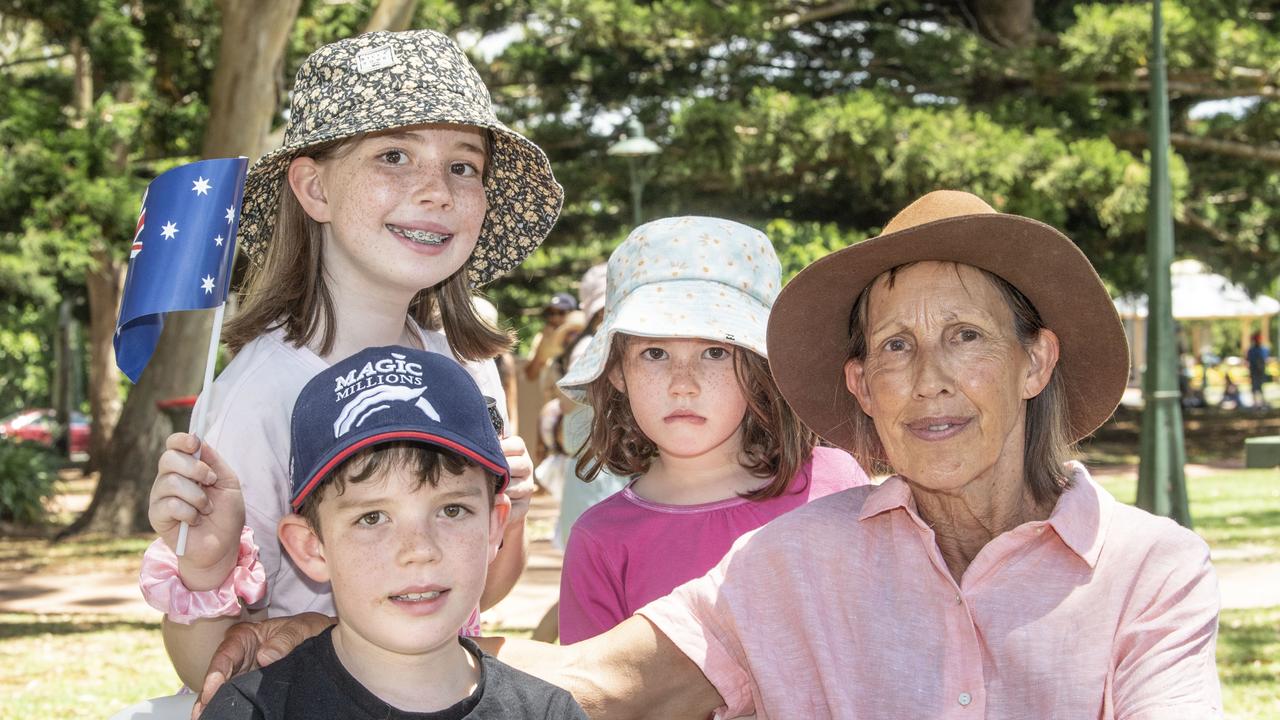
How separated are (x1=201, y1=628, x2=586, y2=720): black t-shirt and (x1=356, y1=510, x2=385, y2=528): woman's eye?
0.20m

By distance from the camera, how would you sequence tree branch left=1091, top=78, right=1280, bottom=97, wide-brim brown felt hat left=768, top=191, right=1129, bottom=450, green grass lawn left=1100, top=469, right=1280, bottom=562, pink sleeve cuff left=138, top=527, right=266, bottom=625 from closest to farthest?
1. pink sleeve cuff left=138, top=527, right=266, bottom=625
2. wide-brim brown felt hat left=768, top=191, right=1129, bottom=450
3. green grass lawn left=1100, top=469, right=1280, bottom=562
4. tree branch left=1091, top=78, right=1280, bottom=97

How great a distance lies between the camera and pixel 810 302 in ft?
8.87

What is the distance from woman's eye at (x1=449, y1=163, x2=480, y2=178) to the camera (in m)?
2.66

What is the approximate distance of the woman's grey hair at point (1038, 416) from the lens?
2.56 m

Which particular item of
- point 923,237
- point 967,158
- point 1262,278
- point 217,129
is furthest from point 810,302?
point 1262,278

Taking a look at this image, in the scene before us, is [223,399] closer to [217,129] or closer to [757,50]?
[217,129]

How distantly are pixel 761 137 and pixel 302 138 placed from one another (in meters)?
14.7

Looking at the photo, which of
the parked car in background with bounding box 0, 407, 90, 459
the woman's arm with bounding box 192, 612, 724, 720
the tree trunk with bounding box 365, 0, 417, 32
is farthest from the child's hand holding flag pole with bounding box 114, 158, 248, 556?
the parked car in background with bounding box 0, 407, 90, 459

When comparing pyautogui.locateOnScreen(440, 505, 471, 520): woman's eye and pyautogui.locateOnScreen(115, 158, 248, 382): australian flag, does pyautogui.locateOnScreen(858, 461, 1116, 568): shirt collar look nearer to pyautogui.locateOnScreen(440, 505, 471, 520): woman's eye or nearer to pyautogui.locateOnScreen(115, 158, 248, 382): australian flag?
pyautogui.locateOnScreen(440, 505, 471, 520): woman's eye

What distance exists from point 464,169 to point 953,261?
0.96m

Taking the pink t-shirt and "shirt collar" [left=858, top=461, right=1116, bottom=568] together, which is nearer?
"shirt collar" [left=858, top=461, right=1116, bottom=568]

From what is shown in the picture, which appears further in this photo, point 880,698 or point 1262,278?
point 1262,278

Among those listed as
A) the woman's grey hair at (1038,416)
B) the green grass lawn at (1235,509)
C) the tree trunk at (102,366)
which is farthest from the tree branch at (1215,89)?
the woman's grey hair at (1038,416)

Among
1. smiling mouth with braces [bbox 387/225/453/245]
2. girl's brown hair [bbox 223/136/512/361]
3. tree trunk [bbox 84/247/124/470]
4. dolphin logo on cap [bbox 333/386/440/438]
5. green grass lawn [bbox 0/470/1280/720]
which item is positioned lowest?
green grass lawn [bbox 0/470/1280/720]
